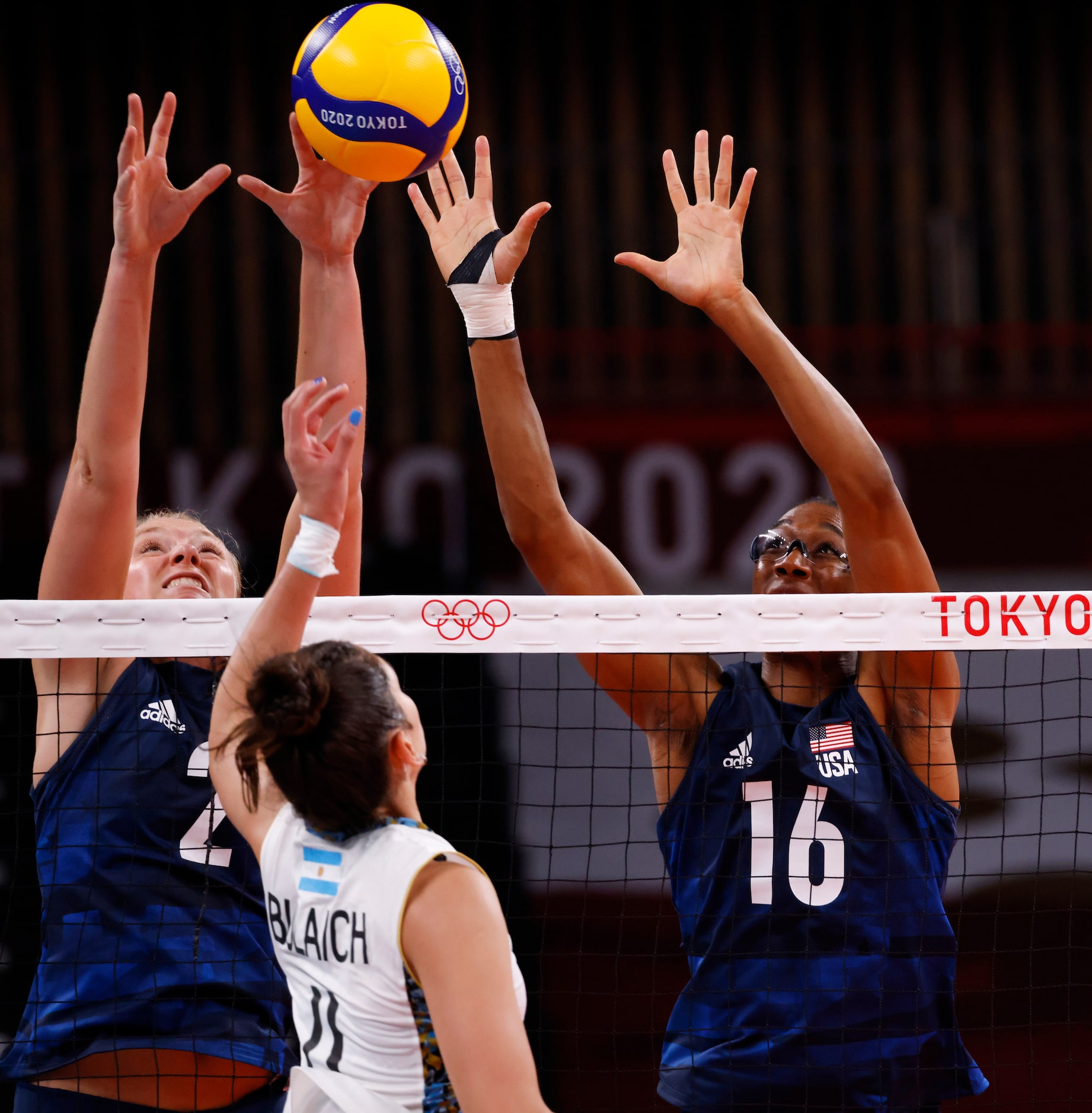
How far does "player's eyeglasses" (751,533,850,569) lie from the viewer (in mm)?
3818

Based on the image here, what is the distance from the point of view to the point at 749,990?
330 centimetres

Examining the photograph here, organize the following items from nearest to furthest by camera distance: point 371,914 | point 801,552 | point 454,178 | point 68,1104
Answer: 1. point 371,914
2. point 68,1104
3. point 801,552
4. point 454,178

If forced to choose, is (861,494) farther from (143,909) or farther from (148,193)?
(143,909)

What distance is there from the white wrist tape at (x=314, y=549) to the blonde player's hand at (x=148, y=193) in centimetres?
102

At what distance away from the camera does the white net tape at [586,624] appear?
3355 mm

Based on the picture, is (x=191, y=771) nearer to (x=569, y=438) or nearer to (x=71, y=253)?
(x=569, y=438)

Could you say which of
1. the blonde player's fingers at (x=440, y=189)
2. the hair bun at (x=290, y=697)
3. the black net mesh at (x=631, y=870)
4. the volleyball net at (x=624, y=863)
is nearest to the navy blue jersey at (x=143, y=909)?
the hair bun at (x=290, y=697)

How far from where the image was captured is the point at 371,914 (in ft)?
7.50

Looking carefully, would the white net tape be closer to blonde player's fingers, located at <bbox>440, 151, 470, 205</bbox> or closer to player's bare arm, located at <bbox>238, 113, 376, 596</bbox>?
player's bare arm, located at <bbox>238, 113, 376, 596</bbox>

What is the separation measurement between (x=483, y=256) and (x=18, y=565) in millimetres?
5562

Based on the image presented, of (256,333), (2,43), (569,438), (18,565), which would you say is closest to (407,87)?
(569,438)

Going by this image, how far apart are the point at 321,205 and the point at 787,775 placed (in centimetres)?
185

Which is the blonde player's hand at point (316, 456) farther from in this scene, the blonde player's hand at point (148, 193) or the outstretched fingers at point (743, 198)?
the outstretched fingers at point (743, 198)

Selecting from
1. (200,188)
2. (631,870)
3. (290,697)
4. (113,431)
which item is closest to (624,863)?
(631,870)
